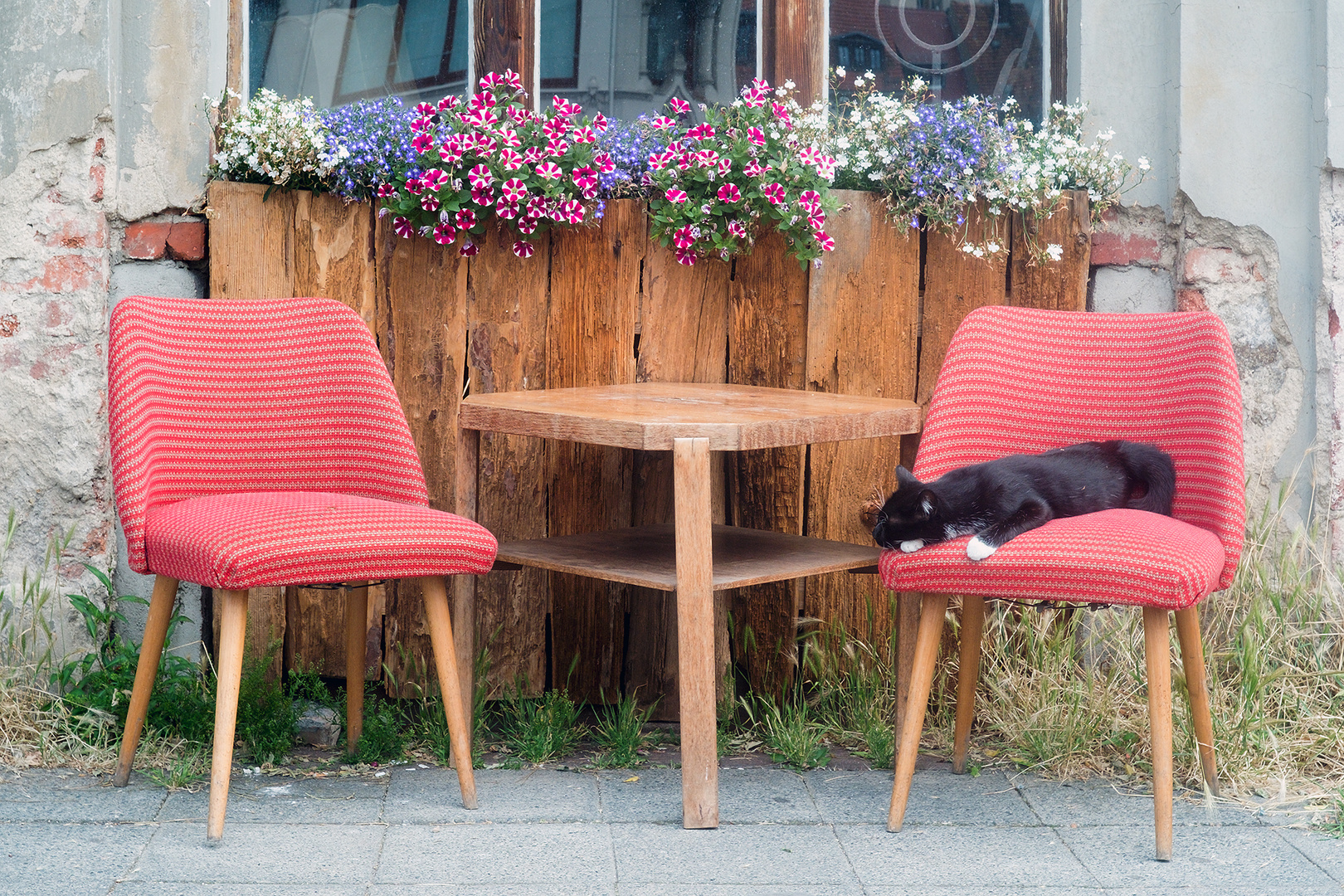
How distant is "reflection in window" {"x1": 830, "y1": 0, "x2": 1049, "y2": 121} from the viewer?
3381 mm

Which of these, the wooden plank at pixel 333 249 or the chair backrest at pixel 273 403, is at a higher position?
the wooden plank at pixel 333 249

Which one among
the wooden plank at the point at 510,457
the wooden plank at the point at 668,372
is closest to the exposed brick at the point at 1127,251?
the wooden plank at the point at 668,372

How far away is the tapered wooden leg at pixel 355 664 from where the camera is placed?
2756mm

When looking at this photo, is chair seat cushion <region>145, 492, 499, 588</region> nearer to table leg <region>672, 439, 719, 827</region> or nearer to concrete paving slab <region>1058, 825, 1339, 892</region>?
table leg <region>672, 439, 719, 827</region>

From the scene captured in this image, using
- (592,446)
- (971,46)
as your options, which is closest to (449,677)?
(592,446)

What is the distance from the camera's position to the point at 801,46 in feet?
10.9

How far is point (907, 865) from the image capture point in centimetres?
221

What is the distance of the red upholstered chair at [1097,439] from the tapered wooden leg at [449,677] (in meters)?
0.85

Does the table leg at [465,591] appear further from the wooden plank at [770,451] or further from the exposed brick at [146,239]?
the exposed brick at [146,239]

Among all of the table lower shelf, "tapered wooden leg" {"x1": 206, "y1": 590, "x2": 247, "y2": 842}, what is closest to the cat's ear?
the table lower shelf

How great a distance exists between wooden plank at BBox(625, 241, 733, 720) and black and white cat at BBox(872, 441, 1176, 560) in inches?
34.1

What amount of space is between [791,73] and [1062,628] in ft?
5.33

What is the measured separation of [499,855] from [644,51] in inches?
84.0

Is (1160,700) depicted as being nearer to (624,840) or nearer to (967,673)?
(967,673)
